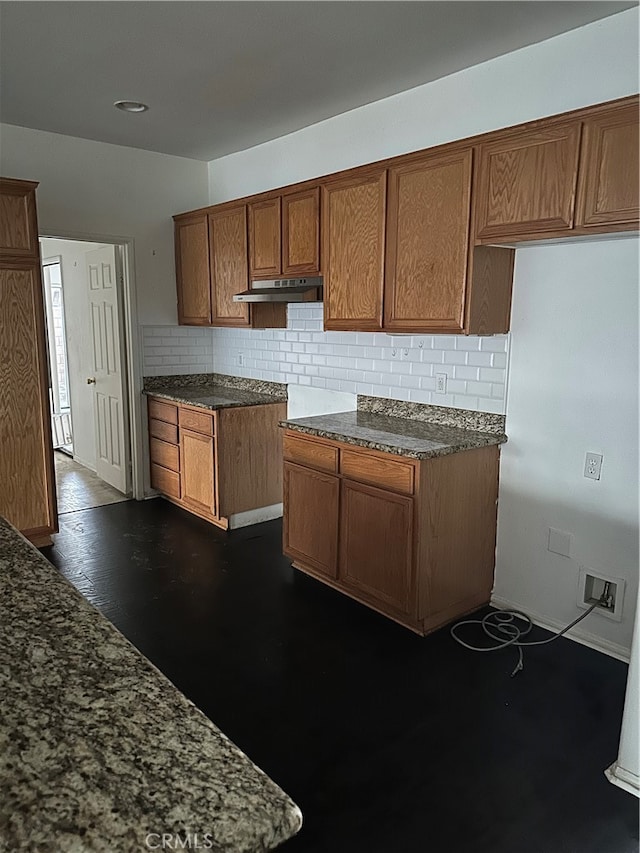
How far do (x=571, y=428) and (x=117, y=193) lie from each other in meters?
3.71

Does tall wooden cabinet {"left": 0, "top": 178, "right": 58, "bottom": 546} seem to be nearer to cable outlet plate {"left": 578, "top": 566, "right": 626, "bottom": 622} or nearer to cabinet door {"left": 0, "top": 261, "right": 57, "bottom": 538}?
cabinet door {"left": 0, "top": 261, "right": 57, "bottom": 538}

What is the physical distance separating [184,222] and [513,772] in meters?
4.30

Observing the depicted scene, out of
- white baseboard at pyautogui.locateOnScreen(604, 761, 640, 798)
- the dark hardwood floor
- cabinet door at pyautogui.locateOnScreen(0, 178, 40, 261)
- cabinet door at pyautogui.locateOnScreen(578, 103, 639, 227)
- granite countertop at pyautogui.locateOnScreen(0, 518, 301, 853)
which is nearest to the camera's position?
granite countertop at pyautogui.locateOnScreen(0, 518, 301, 853)

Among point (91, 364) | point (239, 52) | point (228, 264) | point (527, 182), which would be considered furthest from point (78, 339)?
point (527, 182)

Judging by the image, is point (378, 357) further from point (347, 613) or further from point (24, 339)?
point (24, 339)

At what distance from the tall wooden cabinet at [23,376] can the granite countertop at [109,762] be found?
9.96 feet

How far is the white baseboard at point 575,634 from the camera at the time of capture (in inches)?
110

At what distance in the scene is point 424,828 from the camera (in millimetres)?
1880

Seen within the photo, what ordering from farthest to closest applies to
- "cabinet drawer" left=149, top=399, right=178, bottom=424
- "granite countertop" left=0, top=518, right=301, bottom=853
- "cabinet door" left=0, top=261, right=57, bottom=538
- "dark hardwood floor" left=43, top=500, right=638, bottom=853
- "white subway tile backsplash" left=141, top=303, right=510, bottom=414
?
1. "cabinet drawer" left=149, top=399, right=178, bottom=424
2. "cabinet door" left=0, top=261, right=57, bottom=538
3. "white subway tile backsplash" left=141, top=303, right=510, bottom=414
4. "dark hardwood floor" left=43, top=500, right=638, bottom=853
5. "granite countertop" left=0, top=518, right=301, bottom=853

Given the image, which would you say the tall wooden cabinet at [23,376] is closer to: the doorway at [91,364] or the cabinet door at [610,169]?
the doorway at [91,364]

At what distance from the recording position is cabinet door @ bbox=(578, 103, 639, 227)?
7.48 ft

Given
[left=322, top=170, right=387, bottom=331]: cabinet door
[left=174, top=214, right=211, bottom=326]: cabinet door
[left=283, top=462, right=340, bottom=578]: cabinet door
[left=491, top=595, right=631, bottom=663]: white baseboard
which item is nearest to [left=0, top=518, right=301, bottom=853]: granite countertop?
[left=283, top=462, right=340, bottom=578]: cabinet door

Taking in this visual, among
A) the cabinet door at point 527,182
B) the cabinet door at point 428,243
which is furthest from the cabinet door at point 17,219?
the cabinet door at point 527,182

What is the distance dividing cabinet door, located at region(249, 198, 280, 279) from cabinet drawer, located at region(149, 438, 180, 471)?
1484 mm
